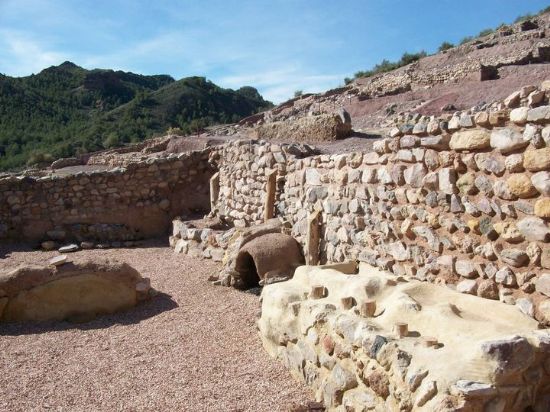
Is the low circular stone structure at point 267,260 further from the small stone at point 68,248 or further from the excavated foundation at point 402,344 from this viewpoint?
the small stone at point 68,248

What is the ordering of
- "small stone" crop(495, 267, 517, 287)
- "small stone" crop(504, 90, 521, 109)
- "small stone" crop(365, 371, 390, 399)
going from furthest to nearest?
"small stone" crop(504, 90, 521, 109)
"small stone" crop(495, 267, 517, 287)
"small stone" crop(365, 371, 390, 399)

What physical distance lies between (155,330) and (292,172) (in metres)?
3.47

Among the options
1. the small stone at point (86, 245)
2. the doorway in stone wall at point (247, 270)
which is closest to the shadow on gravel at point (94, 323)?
the doorway in stone wall at point (247, 270)

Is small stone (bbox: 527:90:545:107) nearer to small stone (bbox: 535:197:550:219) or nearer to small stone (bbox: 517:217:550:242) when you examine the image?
small stone (bbox: 535:197:550:219)

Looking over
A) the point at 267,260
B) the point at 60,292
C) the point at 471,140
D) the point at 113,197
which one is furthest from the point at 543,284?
the point at 113,197

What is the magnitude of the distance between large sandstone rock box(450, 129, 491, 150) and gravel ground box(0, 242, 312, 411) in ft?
7.95

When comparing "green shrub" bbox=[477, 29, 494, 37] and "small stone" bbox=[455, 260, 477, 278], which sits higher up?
"green shrub" bbox=[477, 29, 494, 37]

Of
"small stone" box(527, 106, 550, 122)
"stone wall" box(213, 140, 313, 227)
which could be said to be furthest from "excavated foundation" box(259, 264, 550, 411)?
"stone wall" box(213, 140, 313, 227)

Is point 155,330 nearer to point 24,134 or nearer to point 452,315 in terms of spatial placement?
point 452,315

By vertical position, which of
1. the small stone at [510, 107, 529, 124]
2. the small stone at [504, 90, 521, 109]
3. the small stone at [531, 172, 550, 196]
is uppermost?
the small stone at [504, 90, 521, 109]

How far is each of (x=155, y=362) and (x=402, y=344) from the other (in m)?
2.68

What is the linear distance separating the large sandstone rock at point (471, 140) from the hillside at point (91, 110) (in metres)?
28.3

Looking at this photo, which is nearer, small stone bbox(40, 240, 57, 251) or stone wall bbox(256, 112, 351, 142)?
stone wall bbox(256, 112, 351, 142)

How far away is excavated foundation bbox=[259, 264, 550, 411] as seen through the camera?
2898mm
